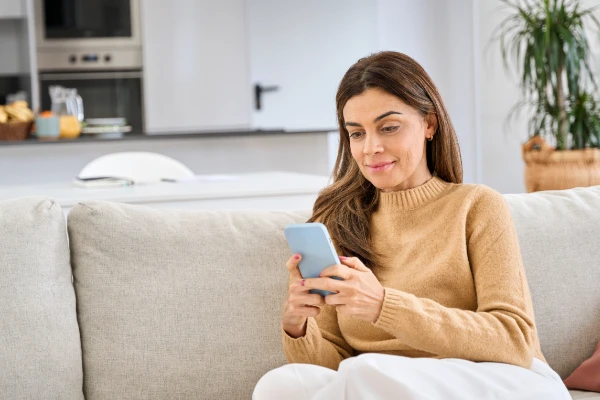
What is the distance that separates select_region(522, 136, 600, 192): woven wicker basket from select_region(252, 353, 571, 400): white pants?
351 centimetres

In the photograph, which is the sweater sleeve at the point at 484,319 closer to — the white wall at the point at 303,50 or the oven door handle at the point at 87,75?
the oven door handle at the point at 87,75

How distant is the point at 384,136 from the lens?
169cm

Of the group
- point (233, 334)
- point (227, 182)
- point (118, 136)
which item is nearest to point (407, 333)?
point (233, 334)

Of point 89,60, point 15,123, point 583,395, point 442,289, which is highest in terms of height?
point 89,60

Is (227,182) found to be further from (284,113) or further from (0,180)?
(284,113)

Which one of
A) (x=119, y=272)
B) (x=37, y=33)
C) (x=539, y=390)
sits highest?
(x=37, y=33)

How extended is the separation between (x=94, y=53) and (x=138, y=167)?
2839 millimetres

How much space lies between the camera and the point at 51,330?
1.71 m

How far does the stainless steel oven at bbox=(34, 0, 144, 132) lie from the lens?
6172mm

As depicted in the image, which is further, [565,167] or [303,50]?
[303,50]

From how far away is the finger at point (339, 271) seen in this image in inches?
56.6

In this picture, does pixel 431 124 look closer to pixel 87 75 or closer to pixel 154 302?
pixel 154 302

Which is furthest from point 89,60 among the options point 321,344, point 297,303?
point 297,303

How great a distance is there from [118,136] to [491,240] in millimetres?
3347
